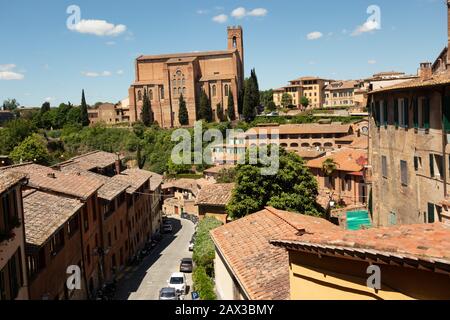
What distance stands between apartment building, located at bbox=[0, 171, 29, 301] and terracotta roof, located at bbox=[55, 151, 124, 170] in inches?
668

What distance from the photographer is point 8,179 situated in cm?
1453

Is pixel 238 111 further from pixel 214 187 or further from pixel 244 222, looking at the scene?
pixel 244 222

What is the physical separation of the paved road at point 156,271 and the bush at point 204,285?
5.15 metres

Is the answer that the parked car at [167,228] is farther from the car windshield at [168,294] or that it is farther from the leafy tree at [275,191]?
the car windshield at [168,294]

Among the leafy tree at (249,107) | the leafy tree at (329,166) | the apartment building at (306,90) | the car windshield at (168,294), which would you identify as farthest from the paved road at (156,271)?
the apartment building at (306,90)

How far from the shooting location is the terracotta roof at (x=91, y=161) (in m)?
33.5

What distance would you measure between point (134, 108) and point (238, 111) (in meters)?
22.9

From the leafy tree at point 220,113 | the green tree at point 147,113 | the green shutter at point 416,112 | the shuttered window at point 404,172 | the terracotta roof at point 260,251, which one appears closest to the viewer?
the terracotta roof at point 260,251

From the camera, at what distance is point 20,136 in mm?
77500

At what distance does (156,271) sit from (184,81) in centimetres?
7430

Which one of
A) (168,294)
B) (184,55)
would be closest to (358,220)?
(168,294)
